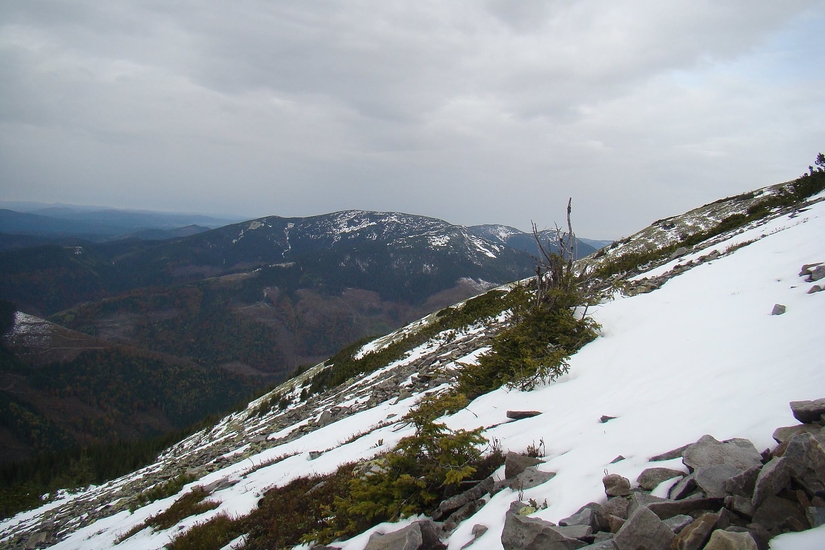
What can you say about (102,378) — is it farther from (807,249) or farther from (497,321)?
(807,249)

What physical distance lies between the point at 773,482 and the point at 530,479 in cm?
258

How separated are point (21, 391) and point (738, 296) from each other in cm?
22168

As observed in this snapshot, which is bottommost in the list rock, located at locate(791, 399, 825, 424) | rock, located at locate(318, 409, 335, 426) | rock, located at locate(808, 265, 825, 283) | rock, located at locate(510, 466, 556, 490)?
rock, located at locate(318, 409, 335, 426)

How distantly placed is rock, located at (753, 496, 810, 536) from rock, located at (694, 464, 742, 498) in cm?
30

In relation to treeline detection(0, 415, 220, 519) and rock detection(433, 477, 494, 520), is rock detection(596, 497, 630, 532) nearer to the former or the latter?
rock detection(433, 477, 494, 520)

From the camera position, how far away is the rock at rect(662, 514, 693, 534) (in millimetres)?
3076

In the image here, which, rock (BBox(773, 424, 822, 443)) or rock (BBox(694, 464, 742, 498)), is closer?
rock (BBox(694, 464, 742, 498))

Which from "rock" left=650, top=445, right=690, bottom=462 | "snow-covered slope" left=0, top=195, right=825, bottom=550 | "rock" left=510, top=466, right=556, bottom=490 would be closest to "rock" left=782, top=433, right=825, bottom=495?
"snow-covered slope" left=0, top=195, right=825, bottom=550

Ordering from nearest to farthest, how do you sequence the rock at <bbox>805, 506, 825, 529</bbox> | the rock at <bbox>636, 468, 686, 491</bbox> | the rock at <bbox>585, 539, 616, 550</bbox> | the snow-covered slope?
the rock at <bbox>805, 506, 825, 529</bbox> → the rock at <bbox>585, 539, 616, 550</bbox> → the rock at <bbox>636, 468, 686, 491</bbox> → the snow-covered slope

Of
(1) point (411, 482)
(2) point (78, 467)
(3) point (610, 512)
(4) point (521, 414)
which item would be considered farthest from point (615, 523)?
(2) point (78, 467)

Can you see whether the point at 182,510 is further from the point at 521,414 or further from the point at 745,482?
the point at 745,482

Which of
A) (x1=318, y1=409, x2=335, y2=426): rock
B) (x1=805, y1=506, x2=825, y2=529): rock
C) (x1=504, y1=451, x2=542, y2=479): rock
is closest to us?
(x1=805, y1=506, x2=825, y2=529): rock

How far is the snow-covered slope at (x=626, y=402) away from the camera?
4754mm

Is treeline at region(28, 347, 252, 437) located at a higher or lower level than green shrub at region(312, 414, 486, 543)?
lower
